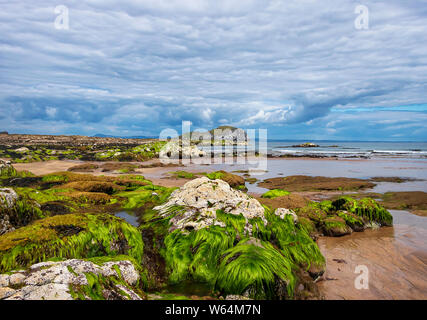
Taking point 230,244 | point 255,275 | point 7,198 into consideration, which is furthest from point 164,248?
point 7,198

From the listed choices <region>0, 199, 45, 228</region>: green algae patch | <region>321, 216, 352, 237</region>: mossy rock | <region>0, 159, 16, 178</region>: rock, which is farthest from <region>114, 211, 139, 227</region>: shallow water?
<region>0, 159, 16, 178</region>: rock

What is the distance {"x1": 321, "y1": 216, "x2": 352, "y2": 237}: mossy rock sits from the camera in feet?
25.7

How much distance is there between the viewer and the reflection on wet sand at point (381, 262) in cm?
493

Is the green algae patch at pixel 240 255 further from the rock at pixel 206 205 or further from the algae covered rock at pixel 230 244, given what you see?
the rock at pixel 206 205

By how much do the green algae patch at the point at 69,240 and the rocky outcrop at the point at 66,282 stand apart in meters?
0.99

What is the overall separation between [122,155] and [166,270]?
99.3ft

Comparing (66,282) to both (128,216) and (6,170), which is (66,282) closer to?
(128,216)

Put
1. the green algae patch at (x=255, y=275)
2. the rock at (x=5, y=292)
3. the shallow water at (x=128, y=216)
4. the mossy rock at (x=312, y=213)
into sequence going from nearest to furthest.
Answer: the rock at (x=5, y=292) < the green algae patch at (x=255, y=275) < the shallow water at (x=128, y=216) < the mossy rock at (x=312, y=213)

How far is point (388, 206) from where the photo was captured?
11.2 meters

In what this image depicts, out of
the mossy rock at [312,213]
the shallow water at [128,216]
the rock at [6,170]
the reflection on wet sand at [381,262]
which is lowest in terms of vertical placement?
the reflection on wet sand at [381,262]

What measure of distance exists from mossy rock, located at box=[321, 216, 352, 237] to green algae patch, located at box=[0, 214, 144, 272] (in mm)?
5582

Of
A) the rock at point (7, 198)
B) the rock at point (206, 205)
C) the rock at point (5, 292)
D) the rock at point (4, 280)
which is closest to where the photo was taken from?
the rock at point (5, 292)

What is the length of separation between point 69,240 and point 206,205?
10.0ft

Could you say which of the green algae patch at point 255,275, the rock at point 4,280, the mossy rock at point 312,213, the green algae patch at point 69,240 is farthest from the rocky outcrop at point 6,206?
the mossy rock at point 312,213
